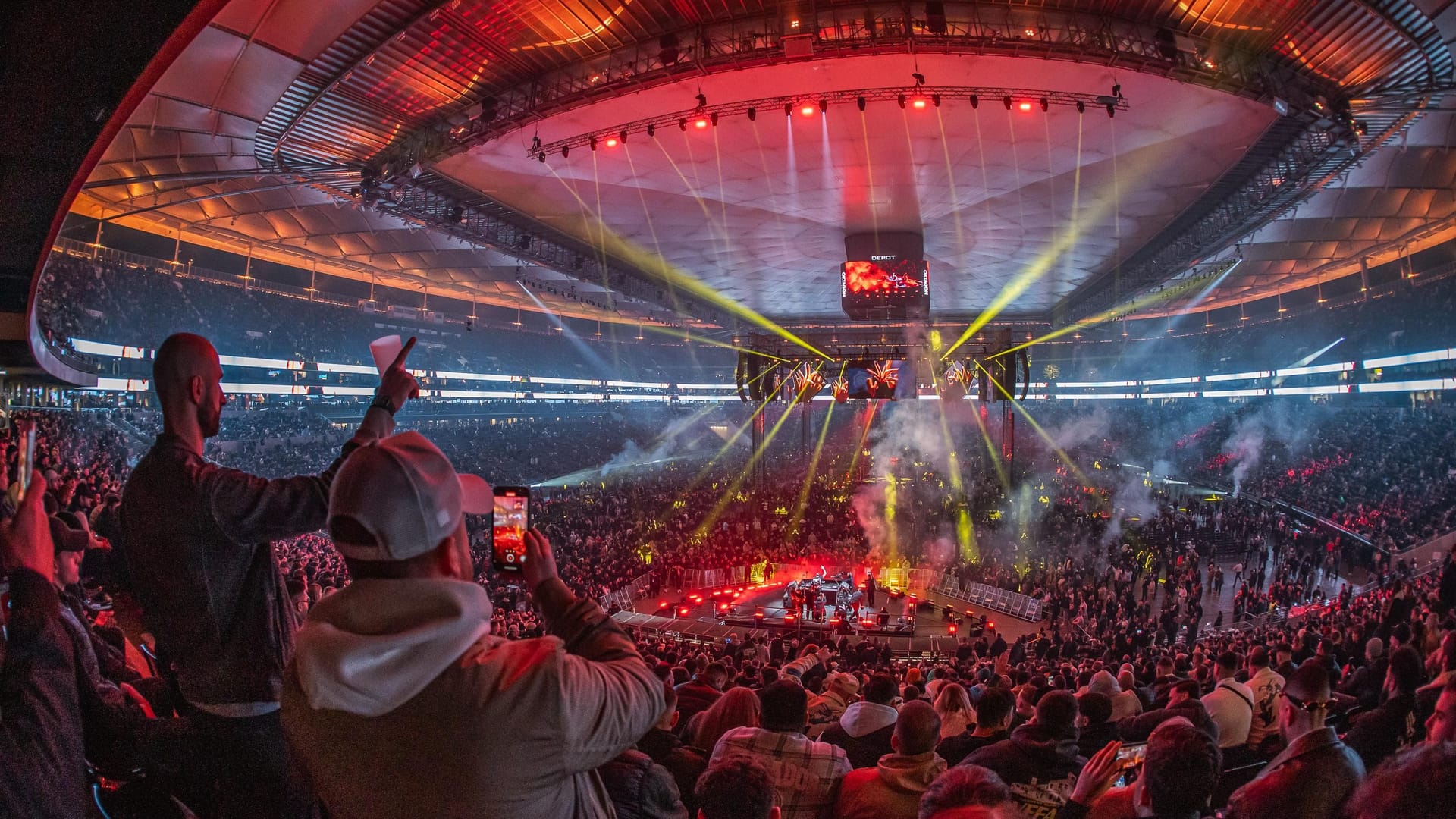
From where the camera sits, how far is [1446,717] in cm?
180

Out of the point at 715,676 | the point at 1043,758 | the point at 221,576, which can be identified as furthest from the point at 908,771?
the point at 715,676

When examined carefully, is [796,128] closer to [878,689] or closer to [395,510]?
[878,689]

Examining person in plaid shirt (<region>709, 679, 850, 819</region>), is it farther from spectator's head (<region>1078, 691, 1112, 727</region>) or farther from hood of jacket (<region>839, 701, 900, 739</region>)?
spectator's head (<region>1078, 691, 1112, 727</region>)

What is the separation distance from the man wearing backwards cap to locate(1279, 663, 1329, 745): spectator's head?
2774mm

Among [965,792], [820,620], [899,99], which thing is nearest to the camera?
[965,792]

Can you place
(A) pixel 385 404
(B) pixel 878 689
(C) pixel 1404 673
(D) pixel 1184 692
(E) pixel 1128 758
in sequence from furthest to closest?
(D) pixel 1184 692 → (B) pixel 878 689 → (C) pixel 1404 673 → (E) pixel 1128 758 → (A) pixel 385 404

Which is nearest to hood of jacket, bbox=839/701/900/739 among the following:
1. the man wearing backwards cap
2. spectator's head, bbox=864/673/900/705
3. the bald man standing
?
spectator's head, bbox=864/673/900/705

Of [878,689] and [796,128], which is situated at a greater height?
[796,128]

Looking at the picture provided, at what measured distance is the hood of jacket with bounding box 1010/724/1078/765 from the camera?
2826 millimetres

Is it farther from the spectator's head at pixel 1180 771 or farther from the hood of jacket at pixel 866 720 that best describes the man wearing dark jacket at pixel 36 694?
the hood of jacket at pixel 866 720

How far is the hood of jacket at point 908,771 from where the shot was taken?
8.04 feet

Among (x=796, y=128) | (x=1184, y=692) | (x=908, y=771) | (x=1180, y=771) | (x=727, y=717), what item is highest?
(x=796, y=128)

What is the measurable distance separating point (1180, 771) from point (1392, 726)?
2144mm

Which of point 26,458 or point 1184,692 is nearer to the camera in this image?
point 26,458
